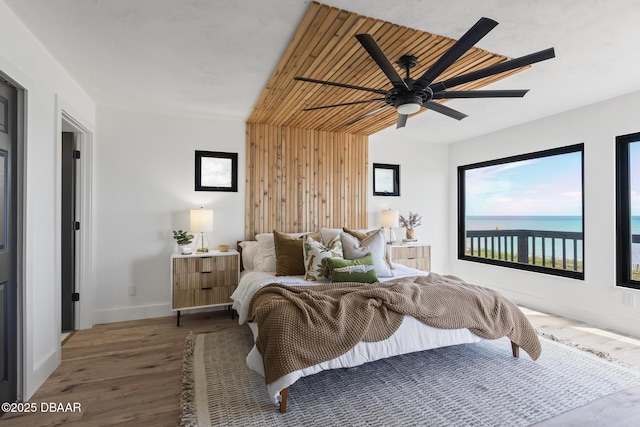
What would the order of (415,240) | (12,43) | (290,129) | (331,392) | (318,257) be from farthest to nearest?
1. (415,240)
2. (290,129)
3. (318,257)
4. (331,392)
5. (12,43)

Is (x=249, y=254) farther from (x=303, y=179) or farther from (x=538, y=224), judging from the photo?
(x=538, y=224)

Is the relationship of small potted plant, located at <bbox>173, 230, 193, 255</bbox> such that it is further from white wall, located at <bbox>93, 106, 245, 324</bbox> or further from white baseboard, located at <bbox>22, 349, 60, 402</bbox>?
white baseboard, located at <bbox>22, 349, 60, 402</bbox>

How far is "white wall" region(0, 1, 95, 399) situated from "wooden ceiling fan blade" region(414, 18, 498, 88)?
2640 millimetres

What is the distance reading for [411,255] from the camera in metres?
4.75

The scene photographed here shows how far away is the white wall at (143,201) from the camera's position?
375cm

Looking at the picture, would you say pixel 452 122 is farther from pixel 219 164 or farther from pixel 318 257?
pixel 219 164

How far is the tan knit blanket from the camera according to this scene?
6.59 ft

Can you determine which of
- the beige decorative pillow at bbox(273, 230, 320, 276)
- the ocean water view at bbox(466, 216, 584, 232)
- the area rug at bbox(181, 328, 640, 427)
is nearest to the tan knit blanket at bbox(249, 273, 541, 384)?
the area rug at bbox(181, 328, 640, 427)

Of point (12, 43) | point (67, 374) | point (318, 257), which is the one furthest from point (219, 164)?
point (67, 374)

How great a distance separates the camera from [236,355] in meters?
2.84

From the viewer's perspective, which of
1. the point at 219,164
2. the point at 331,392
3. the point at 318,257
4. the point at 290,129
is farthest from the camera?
the point at 290,129

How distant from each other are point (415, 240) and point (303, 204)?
1.97 m

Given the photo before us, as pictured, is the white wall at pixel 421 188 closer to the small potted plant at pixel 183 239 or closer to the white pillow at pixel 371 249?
the white pillow at pixel 371 249

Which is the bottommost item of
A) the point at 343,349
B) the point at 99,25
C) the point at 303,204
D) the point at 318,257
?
the point at 343,349
